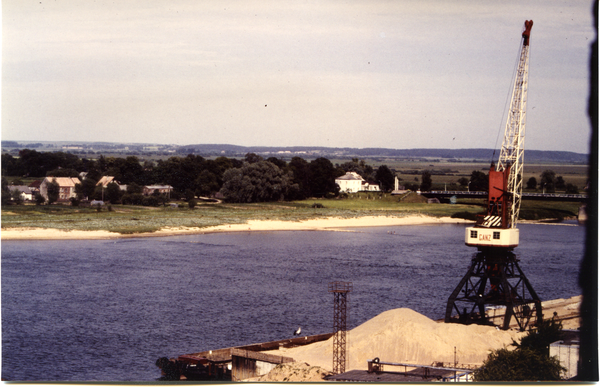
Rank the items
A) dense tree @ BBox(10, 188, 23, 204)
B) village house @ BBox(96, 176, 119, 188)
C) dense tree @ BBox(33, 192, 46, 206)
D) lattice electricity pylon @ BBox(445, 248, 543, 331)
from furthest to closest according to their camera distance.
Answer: village house @ BBox(96, 176, 119, 188) → dense tree @ BBox(33, 192, 46, 206) → dense tree @ BBox(10, 188, 23, 204) → lattice electricity pylon @ BBox(445, 248, 543, 331)

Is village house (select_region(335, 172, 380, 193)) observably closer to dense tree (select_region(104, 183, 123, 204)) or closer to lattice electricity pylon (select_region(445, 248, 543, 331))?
dense tree (select_region(104, 183, 123, 204))

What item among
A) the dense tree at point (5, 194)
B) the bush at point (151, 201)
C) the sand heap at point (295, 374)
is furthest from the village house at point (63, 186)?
the sand heap at point (295, 374)

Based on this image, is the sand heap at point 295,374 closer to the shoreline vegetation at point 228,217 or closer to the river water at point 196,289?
the river water at point 196,289

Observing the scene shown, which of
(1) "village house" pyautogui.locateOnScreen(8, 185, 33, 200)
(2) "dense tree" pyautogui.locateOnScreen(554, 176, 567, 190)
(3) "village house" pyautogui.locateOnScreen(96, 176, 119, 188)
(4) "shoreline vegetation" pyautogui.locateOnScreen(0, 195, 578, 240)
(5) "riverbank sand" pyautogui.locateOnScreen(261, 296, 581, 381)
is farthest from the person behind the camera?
(2) "dense tree" pyautogui.locateOnScreen(554, 176, 567, 190)

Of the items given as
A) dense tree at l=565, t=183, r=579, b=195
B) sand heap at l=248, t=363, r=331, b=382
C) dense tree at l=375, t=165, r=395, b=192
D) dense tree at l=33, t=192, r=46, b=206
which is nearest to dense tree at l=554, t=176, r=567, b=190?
dense tree at l=565, t=183, r=579, b=195

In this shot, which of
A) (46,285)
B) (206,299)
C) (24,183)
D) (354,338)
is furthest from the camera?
(24,183)

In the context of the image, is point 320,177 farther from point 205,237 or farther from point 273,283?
point 273,283

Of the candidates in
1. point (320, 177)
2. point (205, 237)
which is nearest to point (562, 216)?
point (320, 177)

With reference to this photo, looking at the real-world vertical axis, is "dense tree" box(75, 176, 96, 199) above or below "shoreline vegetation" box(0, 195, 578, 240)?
above
